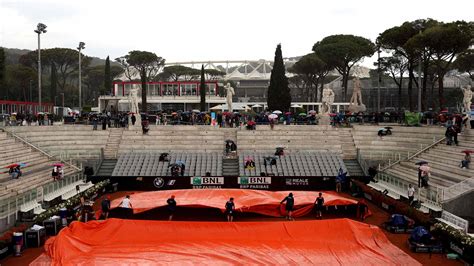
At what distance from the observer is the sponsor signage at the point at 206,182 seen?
30672 mm

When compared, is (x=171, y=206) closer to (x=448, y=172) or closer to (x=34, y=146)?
(x=448, y=172)

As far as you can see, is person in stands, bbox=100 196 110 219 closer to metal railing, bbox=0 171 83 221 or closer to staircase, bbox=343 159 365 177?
metal railing, bbox=0 171 83 221

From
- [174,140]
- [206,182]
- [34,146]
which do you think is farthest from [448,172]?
[34,146]

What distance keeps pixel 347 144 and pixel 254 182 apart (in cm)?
1019

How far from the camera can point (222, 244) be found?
1593 centimetres

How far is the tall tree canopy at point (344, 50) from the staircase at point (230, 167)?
100ft

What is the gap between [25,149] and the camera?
104 ft

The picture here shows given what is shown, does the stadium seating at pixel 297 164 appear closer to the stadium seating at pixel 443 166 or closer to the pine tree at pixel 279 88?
the stadium seating at pixel 443 166

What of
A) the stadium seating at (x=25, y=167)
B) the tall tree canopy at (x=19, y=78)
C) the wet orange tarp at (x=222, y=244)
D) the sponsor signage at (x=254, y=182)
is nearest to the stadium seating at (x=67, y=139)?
the stadium seating at (x=25, y=167)

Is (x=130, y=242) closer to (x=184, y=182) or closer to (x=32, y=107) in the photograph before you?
(x=184, y=182)

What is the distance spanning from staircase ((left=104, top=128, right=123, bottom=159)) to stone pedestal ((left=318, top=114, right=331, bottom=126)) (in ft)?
55.6

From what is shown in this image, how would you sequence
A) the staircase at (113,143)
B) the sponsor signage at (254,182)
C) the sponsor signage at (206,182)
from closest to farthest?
the sponsor signage at (206,182), the sponsor signage at (254,182), the staircase at (113,143)

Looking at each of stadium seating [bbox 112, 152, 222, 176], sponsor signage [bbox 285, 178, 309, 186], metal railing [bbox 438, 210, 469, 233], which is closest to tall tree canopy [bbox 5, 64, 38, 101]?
stadium seating [bbox 112, 152, 222, 176]

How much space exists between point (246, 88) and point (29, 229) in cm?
10974
